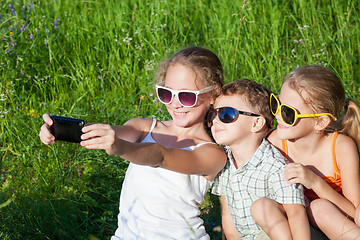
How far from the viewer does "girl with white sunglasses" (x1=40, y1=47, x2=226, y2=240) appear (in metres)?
2.59

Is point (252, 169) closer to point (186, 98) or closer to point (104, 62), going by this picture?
point (186, 98)

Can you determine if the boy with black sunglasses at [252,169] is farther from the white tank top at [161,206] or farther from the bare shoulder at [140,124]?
the bare shoulder at [140,124]

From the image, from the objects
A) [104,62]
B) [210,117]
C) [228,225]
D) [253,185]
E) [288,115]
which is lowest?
[228,225]

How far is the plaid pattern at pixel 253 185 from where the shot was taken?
2.54 meters

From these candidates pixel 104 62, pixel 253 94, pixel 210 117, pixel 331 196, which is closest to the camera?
pixel 331 196

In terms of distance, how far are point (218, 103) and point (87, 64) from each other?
1.83 m

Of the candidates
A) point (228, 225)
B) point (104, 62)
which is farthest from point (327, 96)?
point (104, 62)

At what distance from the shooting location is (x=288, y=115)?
2621mm

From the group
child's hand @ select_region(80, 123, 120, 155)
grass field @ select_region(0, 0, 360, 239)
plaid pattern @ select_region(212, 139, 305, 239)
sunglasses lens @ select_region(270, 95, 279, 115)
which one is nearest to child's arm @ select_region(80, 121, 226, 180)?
child's hand @ select_region(80, 123, 120, 155)

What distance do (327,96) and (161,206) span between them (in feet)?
3.23

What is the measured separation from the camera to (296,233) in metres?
2.45

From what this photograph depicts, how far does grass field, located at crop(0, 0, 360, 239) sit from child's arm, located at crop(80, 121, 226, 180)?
0.80 m

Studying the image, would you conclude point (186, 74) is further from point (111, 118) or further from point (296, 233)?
point (111, 118)

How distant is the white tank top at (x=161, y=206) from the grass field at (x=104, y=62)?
22.3 inches
